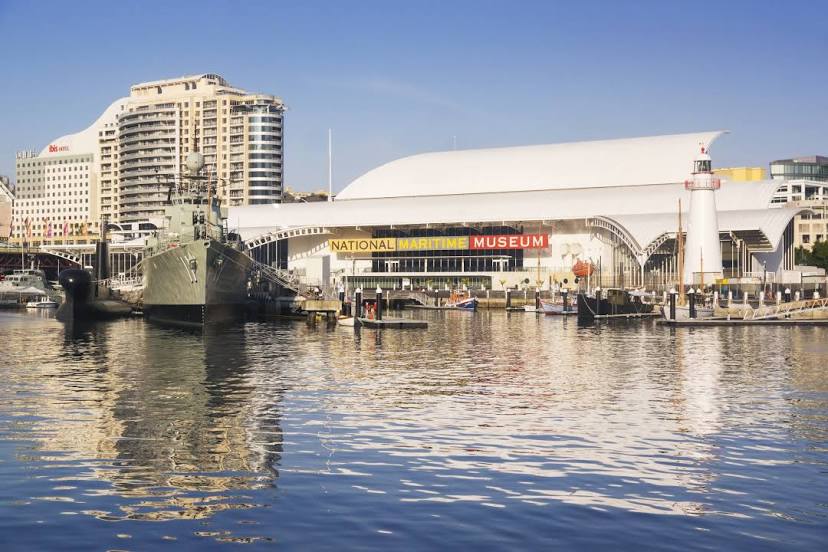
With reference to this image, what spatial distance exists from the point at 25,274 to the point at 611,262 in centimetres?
9156

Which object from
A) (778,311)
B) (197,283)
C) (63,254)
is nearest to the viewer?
(197,283)

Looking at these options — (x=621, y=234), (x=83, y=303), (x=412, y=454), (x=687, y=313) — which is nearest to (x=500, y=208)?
(x=621, y=234)

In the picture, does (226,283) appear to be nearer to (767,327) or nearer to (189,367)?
(189,367)

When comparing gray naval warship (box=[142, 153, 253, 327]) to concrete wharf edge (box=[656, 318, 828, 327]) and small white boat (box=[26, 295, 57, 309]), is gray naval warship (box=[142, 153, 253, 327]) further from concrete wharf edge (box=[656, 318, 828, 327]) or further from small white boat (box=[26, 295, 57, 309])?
small white boat (box=[26, 295, 57, 309])

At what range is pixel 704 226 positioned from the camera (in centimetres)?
12369

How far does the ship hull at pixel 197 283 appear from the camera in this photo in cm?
8538

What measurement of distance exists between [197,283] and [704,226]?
211ft

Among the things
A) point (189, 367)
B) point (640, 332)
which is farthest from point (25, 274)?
point (189, 367)

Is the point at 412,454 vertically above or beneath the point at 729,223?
beneath

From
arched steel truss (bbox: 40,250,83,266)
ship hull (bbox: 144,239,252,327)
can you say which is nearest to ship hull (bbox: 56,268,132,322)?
ship hull (bbox: 144,239,252,327)

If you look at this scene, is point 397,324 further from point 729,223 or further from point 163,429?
point 729,223

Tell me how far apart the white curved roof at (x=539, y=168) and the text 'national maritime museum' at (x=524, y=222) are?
0.21m

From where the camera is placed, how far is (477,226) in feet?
509

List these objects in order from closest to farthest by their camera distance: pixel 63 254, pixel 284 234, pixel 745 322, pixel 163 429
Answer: pixel 163 429 < pixel 745 322 < pixel 284 234 < pixel 63 254
